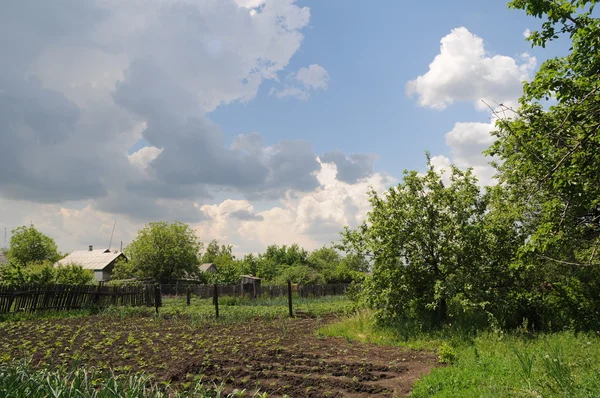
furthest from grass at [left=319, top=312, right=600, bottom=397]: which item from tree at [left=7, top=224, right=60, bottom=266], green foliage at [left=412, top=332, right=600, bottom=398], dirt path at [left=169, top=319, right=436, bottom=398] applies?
tree at [left=7, top=224, right=60, bottom=266]

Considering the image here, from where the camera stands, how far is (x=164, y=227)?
49.2 metres

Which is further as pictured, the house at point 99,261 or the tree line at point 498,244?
the house at point 99,261

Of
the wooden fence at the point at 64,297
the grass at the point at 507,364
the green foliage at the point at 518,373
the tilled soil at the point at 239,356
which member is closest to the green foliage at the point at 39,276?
the wooden fence at the point at 64,297

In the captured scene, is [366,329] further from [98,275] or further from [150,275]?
[98,275]

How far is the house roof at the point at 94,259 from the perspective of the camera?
54219 millimetres

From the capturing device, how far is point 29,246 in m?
62.6

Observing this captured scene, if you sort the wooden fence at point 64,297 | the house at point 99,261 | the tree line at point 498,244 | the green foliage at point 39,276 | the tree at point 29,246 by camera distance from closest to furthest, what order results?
the tree line at point 498,244 < the wooden fence at point 64,297 < the green foliage at point 39,276 < the house at point 99,261 < the tree at point 29,246

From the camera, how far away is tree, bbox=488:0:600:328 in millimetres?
7918

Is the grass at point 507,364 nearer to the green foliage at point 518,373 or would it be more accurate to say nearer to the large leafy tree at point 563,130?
the green foliage at point 518,373

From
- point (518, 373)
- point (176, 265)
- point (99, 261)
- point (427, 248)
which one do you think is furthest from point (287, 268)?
point (518, 373)

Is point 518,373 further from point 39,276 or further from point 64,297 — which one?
point 39,276

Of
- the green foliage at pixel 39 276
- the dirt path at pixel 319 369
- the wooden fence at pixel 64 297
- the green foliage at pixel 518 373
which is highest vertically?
the green foliage at pixel 39 276

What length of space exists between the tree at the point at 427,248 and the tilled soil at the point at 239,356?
2.01 m

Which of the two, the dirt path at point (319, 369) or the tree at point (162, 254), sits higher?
the tree at point (162, 254)
